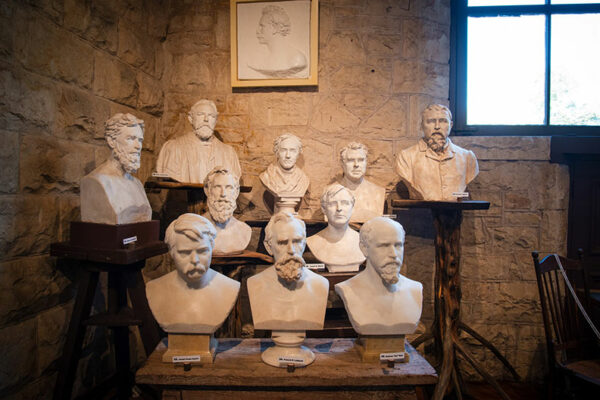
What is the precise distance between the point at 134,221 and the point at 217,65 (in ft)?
6.51

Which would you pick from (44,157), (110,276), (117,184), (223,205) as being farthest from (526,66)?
(44,157)

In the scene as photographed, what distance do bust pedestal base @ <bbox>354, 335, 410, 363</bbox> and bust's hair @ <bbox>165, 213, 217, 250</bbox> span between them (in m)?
0.94

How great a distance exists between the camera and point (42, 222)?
2.39m

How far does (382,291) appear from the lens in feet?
6.38

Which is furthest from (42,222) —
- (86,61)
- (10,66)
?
(86,61)

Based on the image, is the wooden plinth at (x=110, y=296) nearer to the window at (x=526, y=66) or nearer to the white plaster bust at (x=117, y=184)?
the white plaster bust at (x=117, y=184)

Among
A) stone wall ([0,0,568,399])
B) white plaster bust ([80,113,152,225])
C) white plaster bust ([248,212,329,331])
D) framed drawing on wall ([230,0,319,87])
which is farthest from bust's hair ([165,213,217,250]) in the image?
framed drawing on wall ([230,0,319,87])

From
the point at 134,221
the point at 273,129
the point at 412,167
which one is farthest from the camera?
the point at 273,129

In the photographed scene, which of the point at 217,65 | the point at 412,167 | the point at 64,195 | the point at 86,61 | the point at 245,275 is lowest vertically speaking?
the point at 245,275

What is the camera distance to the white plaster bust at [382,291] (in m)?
1.86

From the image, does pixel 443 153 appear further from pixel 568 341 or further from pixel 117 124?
pixel 117 124

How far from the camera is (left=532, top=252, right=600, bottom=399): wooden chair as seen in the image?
2625 mm

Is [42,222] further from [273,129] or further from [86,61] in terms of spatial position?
[273,129]

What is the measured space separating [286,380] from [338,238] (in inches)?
49.6
